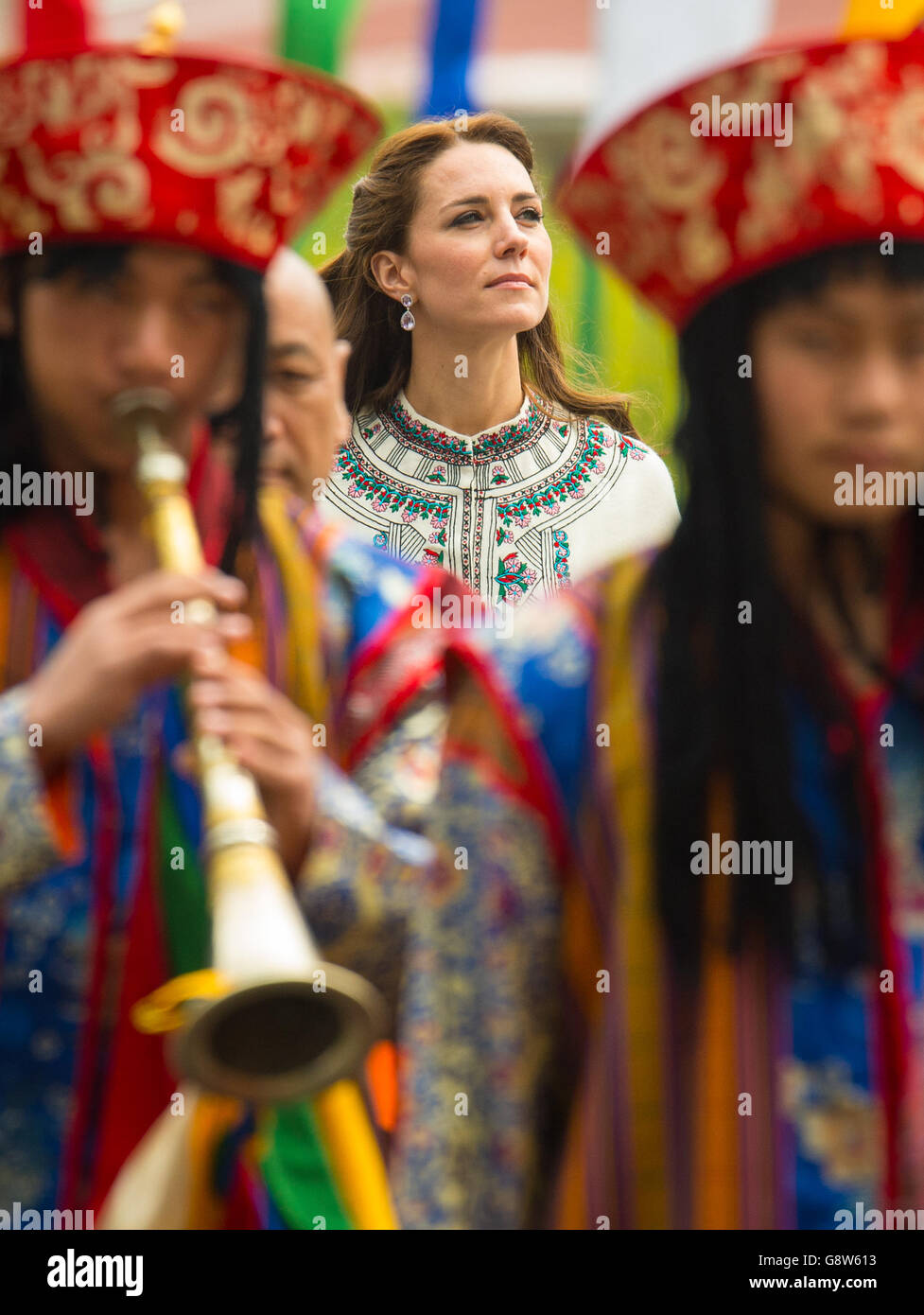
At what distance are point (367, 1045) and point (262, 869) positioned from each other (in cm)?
27

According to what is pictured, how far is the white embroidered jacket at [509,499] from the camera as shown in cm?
373

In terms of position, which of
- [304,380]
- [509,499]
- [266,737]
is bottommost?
[266,737]

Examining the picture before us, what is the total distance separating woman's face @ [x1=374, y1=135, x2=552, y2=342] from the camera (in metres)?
3.82

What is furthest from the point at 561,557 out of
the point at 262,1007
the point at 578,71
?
the point at 578,71

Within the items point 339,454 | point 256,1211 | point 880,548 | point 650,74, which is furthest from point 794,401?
point 339,454

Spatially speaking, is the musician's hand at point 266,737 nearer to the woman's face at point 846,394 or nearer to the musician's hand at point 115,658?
the musician's hand at point 115,658

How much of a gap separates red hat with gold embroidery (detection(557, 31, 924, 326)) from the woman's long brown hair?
4.12 ft

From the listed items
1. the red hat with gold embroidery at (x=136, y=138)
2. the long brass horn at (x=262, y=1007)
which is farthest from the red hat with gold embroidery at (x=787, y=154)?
the long brass horn at (x=262, y=1007)

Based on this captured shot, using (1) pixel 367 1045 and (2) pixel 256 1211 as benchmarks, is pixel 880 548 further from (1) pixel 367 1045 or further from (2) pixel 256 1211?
(2) pixel 256 1211

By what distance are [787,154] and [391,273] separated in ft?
4.90

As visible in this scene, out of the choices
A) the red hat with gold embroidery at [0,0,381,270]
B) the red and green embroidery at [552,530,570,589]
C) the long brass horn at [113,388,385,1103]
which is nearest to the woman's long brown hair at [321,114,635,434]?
the red and green embroidery at [552,530,570,589]

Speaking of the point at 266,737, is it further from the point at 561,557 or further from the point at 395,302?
the point at 395,302

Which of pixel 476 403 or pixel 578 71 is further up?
pixel 578 71

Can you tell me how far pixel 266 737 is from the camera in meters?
2.82
